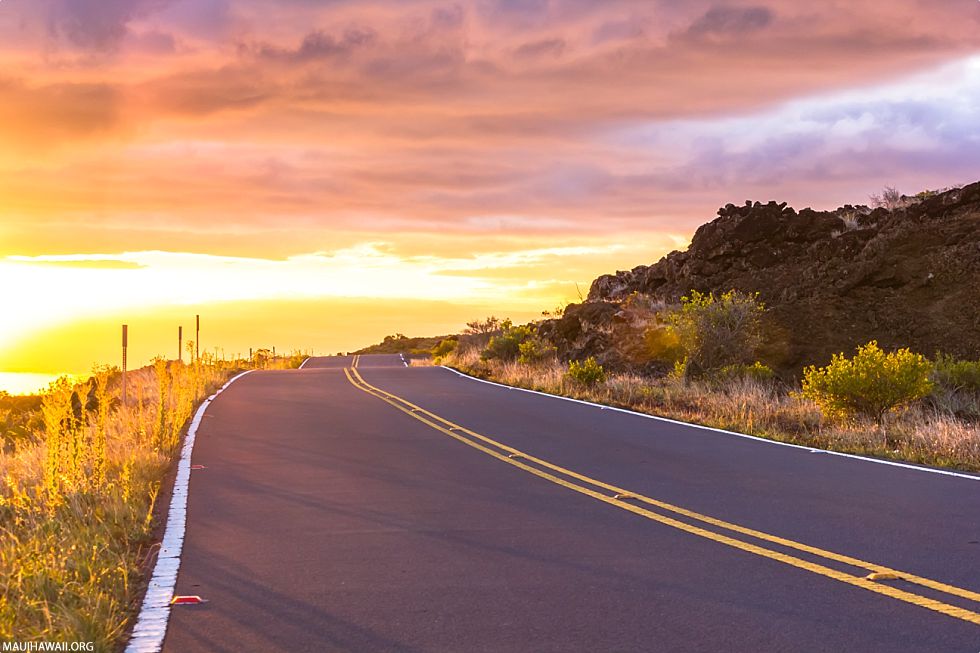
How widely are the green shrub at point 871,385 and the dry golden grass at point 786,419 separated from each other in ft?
1.02

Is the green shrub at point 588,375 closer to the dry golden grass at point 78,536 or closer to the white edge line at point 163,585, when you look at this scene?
the dry golden grass at point 78,536

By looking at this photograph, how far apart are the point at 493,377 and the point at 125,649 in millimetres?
29810

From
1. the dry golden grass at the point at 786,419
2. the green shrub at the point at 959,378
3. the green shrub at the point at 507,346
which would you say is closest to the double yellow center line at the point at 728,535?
the dry golden grass at the point at 786,419

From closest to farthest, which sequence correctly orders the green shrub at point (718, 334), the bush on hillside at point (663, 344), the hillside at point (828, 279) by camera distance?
the green shrub at point (718, 334) → the bush on hillside at point (663, 344) → the hillside at point (828, 279)

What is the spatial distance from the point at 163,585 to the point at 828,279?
3386 cm

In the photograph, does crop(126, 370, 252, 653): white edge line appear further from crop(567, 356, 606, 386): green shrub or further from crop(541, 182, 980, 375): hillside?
crop(541, 182, 980, 375): hillside

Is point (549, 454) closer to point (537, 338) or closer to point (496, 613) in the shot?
point (496, 613)

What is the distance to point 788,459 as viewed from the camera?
12758 millimetres

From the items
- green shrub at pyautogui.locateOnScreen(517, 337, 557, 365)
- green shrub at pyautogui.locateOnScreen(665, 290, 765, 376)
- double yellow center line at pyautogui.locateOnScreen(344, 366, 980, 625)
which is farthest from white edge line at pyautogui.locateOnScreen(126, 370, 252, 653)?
green shrub at pyautogui.locateOnScreen(517, 337, 557, 365)

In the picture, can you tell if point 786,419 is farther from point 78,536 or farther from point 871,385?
point 78,536

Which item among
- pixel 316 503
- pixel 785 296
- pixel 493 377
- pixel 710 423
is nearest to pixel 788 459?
pixel 710 423

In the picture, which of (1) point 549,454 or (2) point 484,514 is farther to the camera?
(1) point 549,454

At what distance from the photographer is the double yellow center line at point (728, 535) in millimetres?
6121

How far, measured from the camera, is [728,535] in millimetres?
8016
